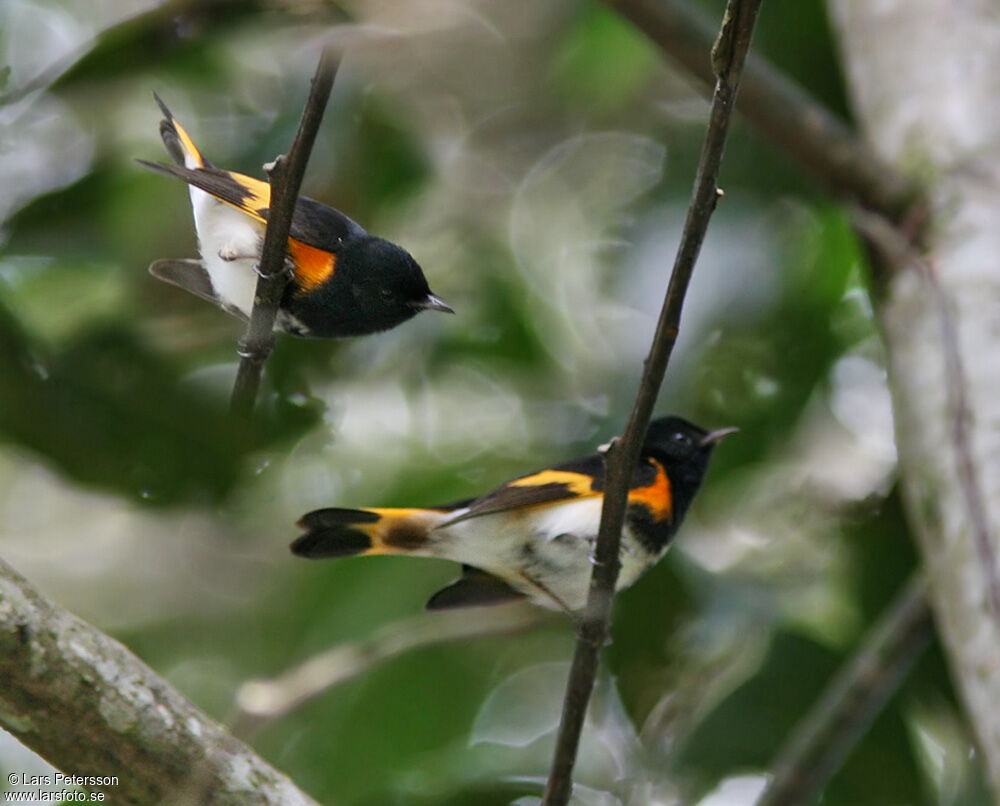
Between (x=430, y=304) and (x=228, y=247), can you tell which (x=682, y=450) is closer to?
(x=430, y=304)

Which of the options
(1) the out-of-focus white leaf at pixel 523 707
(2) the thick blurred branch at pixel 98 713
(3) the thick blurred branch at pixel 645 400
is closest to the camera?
(3) the thick blurred branch at pixel 645 400

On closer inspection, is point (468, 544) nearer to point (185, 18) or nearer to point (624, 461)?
point (624, 461)

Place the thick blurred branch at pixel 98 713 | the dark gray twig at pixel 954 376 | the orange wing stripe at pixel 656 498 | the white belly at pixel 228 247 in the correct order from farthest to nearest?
the orange wing stripe at pixel 656 498
the dark gray twig at pixel 954 376
the white belly at pixel 228 247
the thick blurred branch at pixel 98 713

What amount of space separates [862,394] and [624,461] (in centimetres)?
329

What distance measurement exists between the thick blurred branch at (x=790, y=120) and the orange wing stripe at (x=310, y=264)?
5.82 ft

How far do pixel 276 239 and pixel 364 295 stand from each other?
0.45m

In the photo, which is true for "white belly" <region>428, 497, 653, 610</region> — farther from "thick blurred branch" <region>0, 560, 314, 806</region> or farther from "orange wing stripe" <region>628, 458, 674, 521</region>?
"thick blurred branch" <region>0, 560, 314, 806</region>

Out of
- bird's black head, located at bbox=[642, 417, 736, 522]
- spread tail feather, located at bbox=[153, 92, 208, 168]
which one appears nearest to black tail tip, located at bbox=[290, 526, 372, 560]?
spread tail feather, located at bbox=[153, 92, 208, 168]

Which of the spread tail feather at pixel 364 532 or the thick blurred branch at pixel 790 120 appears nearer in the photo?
the spread tail feather at pixel 364 532

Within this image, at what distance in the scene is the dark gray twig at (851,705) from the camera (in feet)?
10.4

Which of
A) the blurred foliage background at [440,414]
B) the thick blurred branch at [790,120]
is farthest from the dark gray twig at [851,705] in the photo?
the thick blurred branch at [790,120]

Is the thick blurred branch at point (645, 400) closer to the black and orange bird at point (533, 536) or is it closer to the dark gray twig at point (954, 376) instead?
the black and orange bird at point (533, 536)

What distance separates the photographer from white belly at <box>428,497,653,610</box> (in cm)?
263

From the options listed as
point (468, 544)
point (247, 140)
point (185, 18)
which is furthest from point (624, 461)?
point (185, 18)
